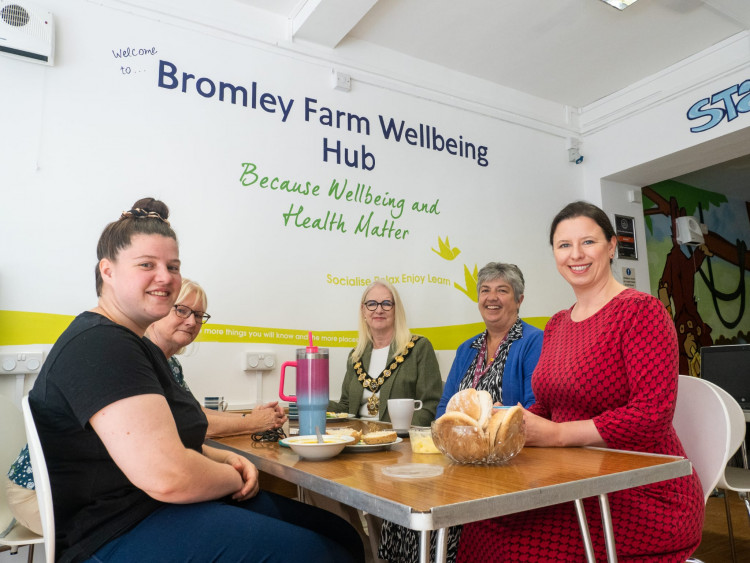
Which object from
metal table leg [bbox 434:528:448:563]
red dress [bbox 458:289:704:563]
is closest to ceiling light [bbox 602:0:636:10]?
red dress [bbox 458:289:704:563]

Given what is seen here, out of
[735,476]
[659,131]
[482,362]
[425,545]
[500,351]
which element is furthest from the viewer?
[659,131]

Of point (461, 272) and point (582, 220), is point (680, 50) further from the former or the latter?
point (582, 220)

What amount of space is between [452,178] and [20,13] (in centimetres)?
272

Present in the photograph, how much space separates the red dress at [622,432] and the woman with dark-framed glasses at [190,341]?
0.70 metres

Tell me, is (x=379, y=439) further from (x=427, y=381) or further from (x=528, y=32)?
(x=528, y=32)

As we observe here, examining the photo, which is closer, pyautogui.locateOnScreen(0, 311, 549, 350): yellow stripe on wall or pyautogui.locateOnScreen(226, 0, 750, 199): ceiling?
pyautogui.locateOnScreen(0, 311, 549, 350): yellow stripe on wall

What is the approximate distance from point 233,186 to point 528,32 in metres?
2.22

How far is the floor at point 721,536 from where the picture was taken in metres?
2.84

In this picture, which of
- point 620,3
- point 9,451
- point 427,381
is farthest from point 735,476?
point 9,451

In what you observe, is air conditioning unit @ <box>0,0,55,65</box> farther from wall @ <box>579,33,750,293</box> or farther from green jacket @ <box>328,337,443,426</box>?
wall @ <box>579,33,750,293</box>

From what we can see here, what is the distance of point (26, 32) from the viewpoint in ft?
8.86

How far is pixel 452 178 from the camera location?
412 centimetres

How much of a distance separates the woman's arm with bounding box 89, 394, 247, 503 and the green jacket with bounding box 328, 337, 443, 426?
160 centimetres

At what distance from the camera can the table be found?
2.69ft
